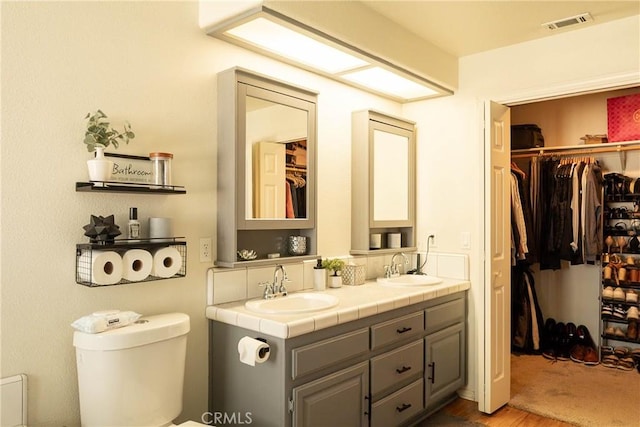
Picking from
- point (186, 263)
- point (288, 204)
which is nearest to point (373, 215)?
point (288, 204)

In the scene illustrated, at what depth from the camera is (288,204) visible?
267 cm

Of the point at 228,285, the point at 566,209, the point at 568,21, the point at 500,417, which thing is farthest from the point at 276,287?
the point at 566,209

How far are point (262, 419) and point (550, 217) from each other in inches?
135

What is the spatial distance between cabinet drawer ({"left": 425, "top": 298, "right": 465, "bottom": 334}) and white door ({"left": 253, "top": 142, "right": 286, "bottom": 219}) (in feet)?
3.80

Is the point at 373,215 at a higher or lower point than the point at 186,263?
higher

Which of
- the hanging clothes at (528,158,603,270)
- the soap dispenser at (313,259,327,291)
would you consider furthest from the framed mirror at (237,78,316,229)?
the hanging clothes at (528,158,603,270)

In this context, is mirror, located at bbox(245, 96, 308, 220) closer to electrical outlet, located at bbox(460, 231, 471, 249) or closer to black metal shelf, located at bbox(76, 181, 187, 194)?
black metal shelf, located at bbox(76, 181, 187, 194)

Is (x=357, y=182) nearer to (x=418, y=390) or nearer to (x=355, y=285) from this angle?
(x=355, y=285)

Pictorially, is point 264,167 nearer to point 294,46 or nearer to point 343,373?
point 294,46

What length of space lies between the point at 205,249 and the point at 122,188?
59 cm

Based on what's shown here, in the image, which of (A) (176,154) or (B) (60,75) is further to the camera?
(A) (176,154)

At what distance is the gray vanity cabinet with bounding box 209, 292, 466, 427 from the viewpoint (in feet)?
6.63

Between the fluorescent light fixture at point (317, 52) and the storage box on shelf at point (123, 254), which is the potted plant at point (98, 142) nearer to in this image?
the storage box on shelf at point (123, 254)

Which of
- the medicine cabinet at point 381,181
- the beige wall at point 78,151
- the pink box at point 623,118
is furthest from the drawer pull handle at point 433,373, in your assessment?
the pink box at point 623,118
